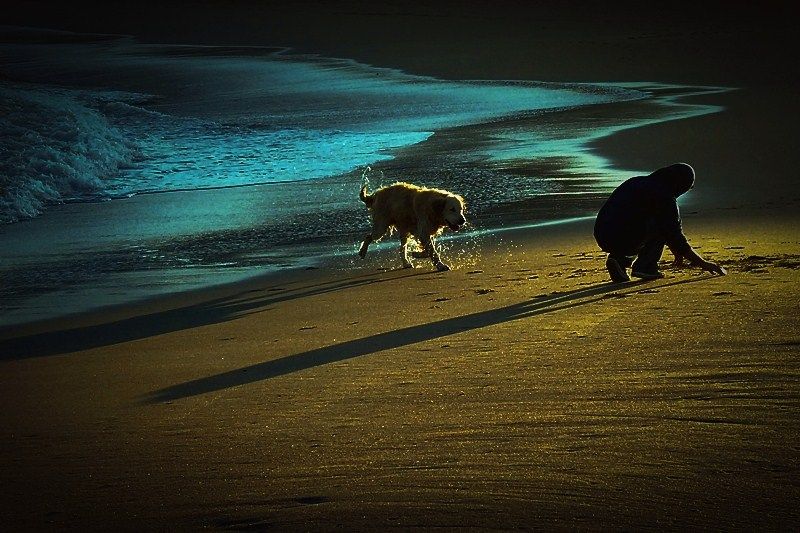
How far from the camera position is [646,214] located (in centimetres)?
944

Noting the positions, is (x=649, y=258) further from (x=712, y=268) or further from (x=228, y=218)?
(x=228, y=218)

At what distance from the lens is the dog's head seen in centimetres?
1113

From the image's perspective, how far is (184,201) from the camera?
54.2 ft

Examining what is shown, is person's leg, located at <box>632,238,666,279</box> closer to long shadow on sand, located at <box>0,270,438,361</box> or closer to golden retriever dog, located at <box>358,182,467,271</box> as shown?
golden retriever dog, located at <box>358,182,467,271</box>

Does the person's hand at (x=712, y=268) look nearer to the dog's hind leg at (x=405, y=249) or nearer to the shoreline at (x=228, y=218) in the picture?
the dog's hind leg at (x=405, y=249)

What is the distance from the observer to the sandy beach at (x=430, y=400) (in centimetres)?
493

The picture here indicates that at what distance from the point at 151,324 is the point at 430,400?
3.53m

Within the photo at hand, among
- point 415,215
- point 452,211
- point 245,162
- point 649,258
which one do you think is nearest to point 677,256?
point 649,258

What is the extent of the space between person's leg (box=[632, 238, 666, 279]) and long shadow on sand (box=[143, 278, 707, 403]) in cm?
15

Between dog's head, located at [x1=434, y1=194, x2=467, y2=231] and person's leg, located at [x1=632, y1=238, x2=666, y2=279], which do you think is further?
dog's head, located at [x1=434, y1=194, x2=467, y2=231]

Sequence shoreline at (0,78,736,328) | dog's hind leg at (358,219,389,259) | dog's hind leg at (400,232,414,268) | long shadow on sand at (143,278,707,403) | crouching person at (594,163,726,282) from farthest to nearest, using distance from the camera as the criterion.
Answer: dog's hind leg at (358,219,389,259)
dog's hind leg at (400,232,414,268)
shoreline at (0,78,736,328)
crouching person at (594,163,726,282)
long shadow on sand at (143,278,707,403)

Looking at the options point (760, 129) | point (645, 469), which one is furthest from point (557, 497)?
point (760, 129)

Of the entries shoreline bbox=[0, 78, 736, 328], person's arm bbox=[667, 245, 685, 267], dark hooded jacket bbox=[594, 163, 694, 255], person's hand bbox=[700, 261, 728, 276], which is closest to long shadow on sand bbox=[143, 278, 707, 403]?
person's hand bbox=[700, 261, 728, 276]

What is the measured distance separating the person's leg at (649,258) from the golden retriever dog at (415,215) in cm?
214
